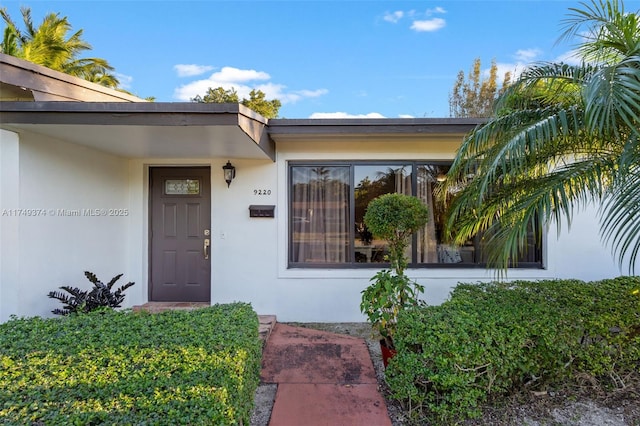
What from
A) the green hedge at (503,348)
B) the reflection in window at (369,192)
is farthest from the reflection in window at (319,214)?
the green hedge at (503,348)

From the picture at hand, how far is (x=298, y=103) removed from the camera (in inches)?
530

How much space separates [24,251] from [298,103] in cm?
1162

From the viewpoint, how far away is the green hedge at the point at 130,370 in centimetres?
133

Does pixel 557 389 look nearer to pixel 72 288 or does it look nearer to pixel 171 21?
pixel 72 288

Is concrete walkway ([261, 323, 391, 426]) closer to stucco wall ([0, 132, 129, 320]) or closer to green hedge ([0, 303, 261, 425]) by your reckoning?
green hedge ([0, 303, 261, 425])

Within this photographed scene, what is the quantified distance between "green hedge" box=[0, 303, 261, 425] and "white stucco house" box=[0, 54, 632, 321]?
2.19 m

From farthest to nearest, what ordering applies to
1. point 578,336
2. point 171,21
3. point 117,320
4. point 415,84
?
1. point 415,84
2. point 171,21
3. point 578,336
4. point 117,320

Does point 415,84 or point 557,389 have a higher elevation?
point 415,84

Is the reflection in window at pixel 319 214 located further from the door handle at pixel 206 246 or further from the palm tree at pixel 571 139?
the palm tree at pixel 571 139

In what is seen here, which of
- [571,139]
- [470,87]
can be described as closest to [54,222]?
[571,139]

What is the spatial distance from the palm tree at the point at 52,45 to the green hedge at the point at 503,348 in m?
12.8

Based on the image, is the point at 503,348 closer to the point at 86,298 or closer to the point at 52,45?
the point at 86,298

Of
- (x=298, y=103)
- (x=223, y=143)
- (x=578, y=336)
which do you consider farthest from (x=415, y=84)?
(x=578, y=336)

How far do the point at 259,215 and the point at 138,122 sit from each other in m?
2.03
